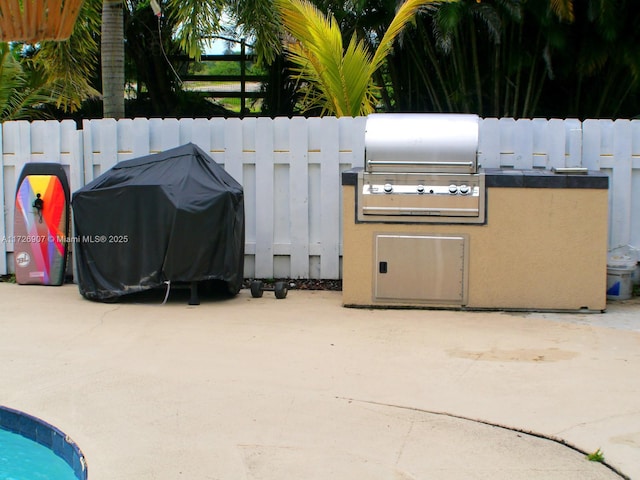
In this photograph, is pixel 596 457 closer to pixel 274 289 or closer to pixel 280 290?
pixel 280 290

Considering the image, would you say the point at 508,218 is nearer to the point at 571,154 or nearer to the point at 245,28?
the point at 571,154

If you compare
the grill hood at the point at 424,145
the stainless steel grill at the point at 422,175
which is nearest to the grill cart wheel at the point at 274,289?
the stainless steel grill at the point at 422,175

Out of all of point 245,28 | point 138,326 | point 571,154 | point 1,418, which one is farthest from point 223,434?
point 245,28

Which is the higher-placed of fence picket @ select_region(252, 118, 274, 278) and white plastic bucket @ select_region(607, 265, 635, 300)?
fence picket @ select_region(252, 118, 274, 278)

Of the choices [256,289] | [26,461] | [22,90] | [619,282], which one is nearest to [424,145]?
[256,289]

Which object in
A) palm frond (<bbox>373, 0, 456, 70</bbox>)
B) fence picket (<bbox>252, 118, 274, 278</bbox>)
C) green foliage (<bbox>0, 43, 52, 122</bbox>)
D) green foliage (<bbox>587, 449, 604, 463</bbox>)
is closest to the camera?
green foliage (<bbox>587, 449, 604, 463</bbox>)

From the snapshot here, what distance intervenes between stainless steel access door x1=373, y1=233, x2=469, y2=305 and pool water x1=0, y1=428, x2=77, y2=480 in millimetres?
3636

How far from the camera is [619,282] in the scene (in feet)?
25.6

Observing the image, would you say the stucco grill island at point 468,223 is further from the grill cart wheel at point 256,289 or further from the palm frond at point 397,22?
the palm frond at point 397,22

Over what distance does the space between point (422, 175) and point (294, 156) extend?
1768 mm

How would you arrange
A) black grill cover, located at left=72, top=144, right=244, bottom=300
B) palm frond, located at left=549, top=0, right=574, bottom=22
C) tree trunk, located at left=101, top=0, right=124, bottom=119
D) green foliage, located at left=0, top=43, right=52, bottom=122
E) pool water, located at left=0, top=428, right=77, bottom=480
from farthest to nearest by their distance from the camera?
green foliage, located at left=0, top=43, right=52, bottom=122 < tree trunk, located at left=101, top=0, right=124, bottom=119 < palm frond, located at left=549, top=0, right=574, bottom=22 < black grill cover, located at left=72, top=144, right=244, bottom=300 < pool water, located at left=0, top=428, right=77, bottom=480

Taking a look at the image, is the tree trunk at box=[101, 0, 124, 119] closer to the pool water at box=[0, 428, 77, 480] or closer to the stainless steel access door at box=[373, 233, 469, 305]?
the stainless steel access door at box=[373, 233, 469, 305]

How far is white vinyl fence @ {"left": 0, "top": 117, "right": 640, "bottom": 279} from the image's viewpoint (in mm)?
8148

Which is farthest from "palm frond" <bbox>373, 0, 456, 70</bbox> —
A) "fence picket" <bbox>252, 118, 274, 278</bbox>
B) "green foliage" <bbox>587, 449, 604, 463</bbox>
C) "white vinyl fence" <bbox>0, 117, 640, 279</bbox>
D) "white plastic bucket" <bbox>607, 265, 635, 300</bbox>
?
"green foliage" <bbox>587, 449, 604, 463</bbox>
